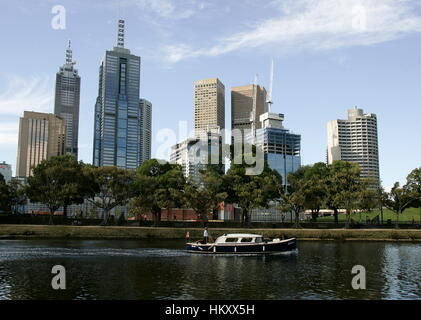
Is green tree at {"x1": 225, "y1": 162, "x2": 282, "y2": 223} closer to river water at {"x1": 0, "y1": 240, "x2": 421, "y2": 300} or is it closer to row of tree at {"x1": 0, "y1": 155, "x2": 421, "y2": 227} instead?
row of tree at {"x1": 0, "y1": 155, "x2": 421, "y2": 227}

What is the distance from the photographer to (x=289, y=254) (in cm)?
6303

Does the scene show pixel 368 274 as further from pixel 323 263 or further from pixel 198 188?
pixel 198 188

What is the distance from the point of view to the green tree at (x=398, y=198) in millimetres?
106312

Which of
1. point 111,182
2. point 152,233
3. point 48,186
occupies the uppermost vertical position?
point 111,182

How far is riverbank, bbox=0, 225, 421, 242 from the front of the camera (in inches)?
3607

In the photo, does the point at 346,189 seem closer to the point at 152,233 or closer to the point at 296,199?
the point at 296,199

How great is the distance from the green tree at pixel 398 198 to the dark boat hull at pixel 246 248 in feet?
178

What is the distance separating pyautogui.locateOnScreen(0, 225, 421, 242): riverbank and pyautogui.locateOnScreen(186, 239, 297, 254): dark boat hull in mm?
28151

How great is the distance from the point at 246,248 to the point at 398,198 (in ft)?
202

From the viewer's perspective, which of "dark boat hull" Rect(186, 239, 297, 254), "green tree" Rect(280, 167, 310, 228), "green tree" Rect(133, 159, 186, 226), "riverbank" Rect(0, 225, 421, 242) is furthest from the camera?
"green tree" Rect(133, 159, 186, 226)

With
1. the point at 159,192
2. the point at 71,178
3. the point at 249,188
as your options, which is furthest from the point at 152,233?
the point at 71,178

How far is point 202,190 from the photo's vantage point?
347 feet

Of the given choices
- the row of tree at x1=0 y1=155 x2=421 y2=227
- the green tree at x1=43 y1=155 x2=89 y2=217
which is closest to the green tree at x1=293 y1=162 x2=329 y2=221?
the row of tree at x1=0 y1=155 x2=421 y2=227

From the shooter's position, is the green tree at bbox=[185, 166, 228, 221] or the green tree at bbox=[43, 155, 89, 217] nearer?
the green tree at bbox=[185, 166, 228, 221]
